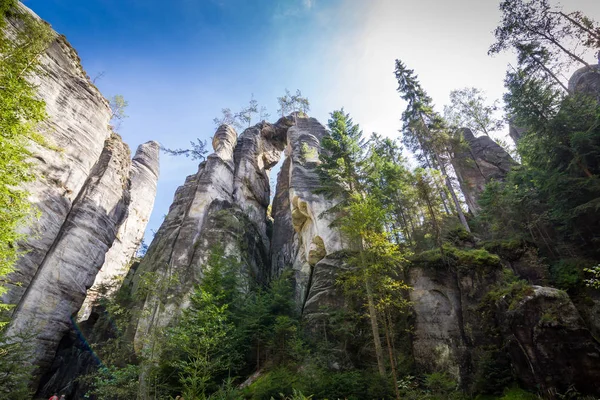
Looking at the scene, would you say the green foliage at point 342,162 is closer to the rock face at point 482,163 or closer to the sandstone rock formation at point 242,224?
the sandstone rock formation at point 242,224

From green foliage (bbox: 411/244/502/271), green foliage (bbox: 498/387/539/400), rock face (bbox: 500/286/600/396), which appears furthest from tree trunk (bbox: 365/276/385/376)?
rock face (bbox: 500/286/600/396)

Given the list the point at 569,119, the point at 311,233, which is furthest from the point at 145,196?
the point at 569,119

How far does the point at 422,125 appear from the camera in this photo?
2734 centimetres

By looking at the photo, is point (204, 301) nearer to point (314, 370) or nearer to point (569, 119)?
point (314, 370)

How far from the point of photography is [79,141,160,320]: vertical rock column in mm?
29828

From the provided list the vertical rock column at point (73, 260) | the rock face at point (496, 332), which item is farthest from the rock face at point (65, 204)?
the rock face at point (496, 332)

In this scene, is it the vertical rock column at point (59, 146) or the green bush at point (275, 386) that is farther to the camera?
the vertical rock column at point (59, 146)

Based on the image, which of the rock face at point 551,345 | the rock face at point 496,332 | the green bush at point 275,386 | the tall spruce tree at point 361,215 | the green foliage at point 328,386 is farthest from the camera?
the tall spruce tree at point 361,215

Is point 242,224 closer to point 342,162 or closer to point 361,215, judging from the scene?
point 342,162

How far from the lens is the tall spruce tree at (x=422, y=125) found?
86.6 ft

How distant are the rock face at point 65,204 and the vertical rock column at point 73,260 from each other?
2.2 inches

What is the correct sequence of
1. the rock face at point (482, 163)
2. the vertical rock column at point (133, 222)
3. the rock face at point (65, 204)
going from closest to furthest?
the rock face at point (65, 204)
the vertical rock column at point (133, 222)
the rock face at point (482, 163)

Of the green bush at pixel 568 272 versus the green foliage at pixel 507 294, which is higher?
the green bush at pixel 568 272

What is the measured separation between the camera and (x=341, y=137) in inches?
832
